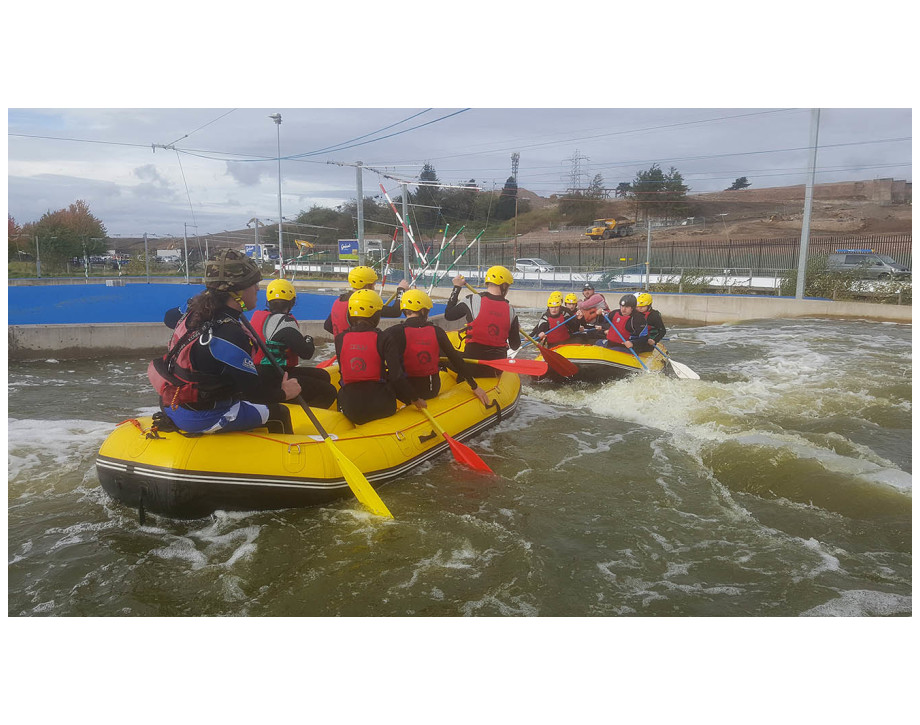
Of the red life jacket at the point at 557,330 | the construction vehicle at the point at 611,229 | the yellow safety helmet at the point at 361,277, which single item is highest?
the construction vehicle at the point at 611,229

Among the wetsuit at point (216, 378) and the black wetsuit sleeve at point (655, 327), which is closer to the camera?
the wetsuit at point (216, 378)

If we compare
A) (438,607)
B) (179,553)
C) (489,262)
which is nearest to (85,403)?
(179,553)

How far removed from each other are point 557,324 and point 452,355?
15.1ft

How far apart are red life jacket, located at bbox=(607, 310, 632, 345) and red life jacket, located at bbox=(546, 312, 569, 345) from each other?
784mm

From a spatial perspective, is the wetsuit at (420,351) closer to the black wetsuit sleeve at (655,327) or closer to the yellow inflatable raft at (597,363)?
the yellow inflatable raft at (597,363)

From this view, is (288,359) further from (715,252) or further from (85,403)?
(715,252)

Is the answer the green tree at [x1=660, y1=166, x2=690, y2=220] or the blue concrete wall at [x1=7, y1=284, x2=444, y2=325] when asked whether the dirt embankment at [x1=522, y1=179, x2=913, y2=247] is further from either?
the blue concrete wall at [x1=7, y1=284, x2=444, y2=325]

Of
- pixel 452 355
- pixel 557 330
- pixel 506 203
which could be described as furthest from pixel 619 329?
Answer: pixel 506 203

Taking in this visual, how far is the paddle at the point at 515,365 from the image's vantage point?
7.95 metres

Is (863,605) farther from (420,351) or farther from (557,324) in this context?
(557,324)

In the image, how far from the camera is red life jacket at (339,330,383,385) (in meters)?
5.51

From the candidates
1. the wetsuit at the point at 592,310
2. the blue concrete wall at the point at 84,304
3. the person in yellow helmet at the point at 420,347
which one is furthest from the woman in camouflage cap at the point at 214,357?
the blue concrete wall at the point at 84,304

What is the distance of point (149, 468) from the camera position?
4355mm

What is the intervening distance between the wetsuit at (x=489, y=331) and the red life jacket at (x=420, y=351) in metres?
1.90
